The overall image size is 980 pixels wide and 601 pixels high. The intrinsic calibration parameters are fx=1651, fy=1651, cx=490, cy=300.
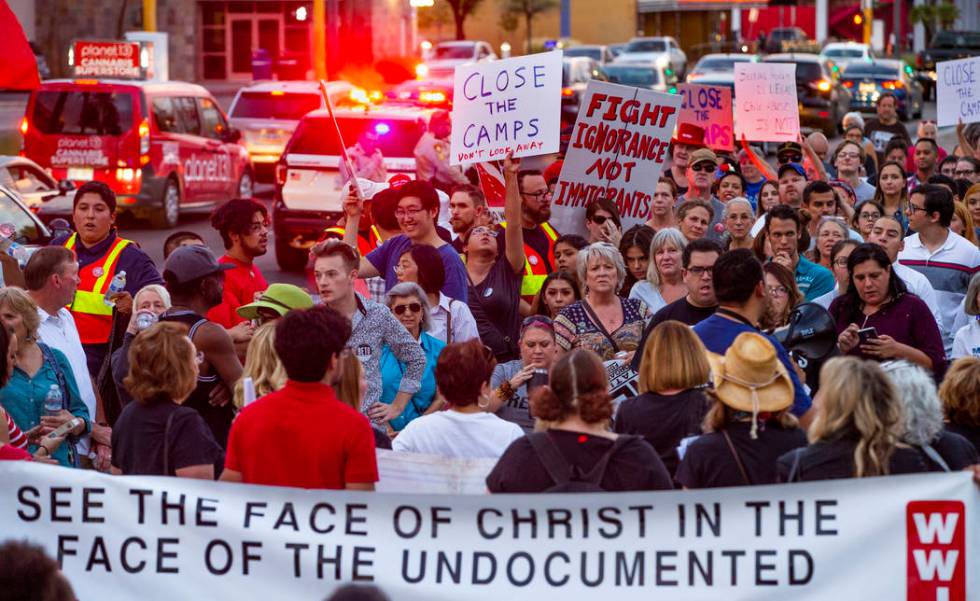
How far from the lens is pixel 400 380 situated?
24.8ft

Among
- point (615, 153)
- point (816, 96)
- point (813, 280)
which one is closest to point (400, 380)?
point (813, 280)

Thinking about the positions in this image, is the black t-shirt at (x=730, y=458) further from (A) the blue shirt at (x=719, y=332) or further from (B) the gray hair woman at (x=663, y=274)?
(B) the gray hair woman at (x=663, y=274)

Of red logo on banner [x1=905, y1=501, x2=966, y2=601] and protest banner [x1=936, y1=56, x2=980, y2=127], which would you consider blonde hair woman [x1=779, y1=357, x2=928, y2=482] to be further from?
protest banner [x1=936, y1=56, x2=980, y2=127]

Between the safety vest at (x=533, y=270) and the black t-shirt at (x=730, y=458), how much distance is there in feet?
12.3

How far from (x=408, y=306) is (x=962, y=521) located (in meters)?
3.17

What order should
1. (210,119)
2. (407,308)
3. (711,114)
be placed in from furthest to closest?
→ (210,119), (711,114), (407,308)

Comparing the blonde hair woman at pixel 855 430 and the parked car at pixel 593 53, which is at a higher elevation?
the parked car at pixel 593 53

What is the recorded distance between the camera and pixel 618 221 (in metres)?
10.3

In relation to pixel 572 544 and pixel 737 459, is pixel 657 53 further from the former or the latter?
pixel 572 544

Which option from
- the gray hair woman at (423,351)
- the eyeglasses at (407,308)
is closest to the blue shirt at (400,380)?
the gray hair woman at (423,351)

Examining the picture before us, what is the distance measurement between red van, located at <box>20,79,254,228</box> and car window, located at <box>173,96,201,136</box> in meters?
0.13

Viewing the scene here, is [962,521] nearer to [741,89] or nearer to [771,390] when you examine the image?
[771,390]

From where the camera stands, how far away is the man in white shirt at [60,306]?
7324 mm

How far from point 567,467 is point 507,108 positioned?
213 inches
